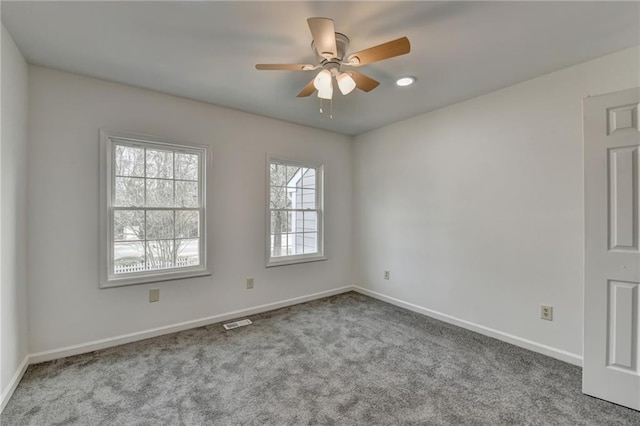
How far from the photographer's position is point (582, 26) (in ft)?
6.14

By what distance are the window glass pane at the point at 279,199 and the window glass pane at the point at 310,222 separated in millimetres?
377

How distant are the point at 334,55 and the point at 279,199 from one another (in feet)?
7.64

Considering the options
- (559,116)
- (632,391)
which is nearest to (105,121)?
(559,116)

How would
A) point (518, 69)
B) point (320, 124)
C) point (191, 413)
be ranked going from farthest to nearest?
1. point (320, 124)
2. point (518, 69)
3. point (191, 413)

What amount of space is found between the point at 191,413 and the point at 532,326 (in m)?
2.91

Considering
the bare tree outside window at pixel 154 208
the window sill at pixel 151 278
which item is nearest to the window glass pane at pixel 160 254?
the bare tree outside window at pixel 154 208

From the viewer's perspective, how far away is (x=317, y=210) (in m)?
4.22

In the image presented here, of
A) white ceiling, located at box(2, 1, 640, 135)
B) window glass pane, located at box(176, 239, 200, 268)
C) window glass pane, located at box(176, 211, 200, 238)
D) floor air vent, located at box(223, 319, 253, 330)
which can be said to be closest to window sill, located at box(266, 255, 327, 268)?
floor air vent, located at box(223, 319, 253, 330)

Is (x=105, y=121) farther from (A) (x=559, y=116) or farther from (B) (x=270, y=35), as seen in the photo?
(A) (x=559, y=116)

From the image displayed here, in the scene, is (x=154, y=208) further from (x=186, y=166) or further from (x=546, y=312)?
(x=546, y=312)

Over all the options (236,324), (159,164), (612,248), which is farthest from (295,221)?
(612,248)

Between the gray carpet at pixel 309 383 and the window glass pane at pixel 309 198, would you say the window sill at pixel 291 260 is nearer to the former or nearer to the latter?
the window glass pane at pixel 309 198

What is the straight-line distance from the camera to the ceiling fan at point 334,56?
60.3 inches

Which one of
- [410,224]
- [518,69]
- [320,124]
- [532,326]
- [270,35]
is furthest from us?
[320,124]
